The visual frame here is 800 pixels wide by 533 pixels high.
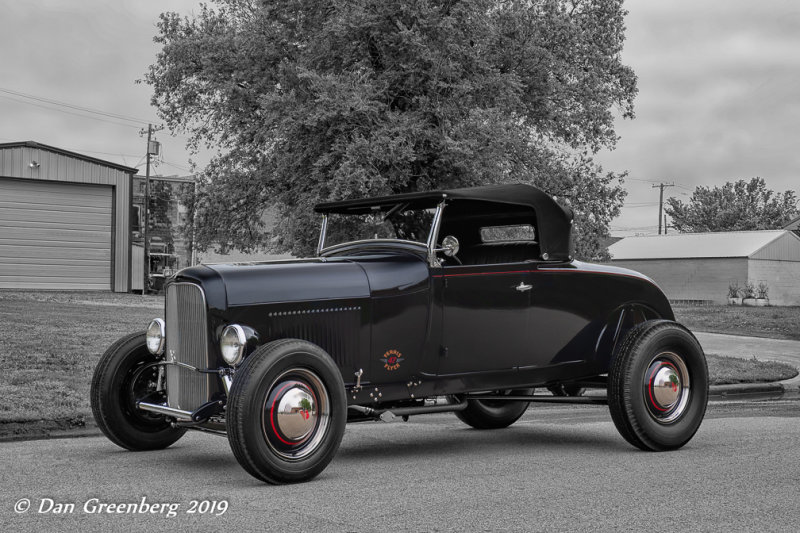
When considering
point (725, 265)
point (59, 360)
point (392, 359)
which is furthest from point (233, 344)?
point (725, 265)

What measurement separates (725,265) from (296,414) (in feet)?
150

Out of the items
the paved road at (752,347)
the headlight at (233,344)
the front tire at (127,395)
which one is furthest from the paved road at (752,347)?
the headlight at (233,344)

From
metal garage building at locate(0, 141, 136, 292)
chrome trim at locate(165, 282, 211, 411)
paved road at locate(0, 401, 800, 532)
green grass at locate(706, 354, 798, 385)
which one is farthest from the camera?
metal garage building at locate(0, 141, 136, 292)

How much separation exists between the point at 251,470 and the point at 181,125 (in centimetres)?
2338

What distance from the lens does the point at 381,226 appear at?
7523 mm

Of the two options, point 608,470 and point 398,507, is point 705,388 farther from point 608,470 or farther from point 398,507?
point 398,507

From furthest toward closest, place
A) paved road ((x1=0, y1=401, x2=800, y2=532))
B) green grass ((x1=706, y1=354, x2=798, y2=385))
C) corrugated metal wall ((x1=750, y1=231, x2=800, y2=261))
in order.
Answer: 1. corrugated metal wall ((x1=750, y1=231, x2=800, y2=261))
2. green grass ((x1=706, y1=354, x2=798, y2=385))
3. paved road ((x1=0, y1=401, x2=800, y2=532))

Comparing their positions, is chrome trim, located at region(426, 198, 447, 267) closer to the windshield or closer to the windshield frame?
the windshield frame

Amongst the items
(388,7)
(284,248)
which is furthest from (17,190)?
(388,7)

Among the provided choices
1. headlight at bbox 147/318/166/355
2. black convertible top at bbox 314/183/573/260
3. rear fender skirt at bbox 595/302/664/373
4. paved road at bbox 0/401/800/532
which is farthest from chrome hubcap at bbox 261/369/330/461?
Answer: rear fender skirt at bbox 595/302/664/373

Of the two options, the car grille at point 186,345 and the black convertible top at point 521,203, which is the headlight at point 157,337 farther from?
the black convertible top at point 521,203

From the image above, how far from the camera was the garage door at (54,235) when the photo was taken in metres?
34.6

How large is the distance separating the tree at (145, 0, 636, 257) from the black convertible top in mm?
13129

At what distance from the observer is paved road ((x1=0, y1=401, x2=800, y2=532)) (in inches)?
182
